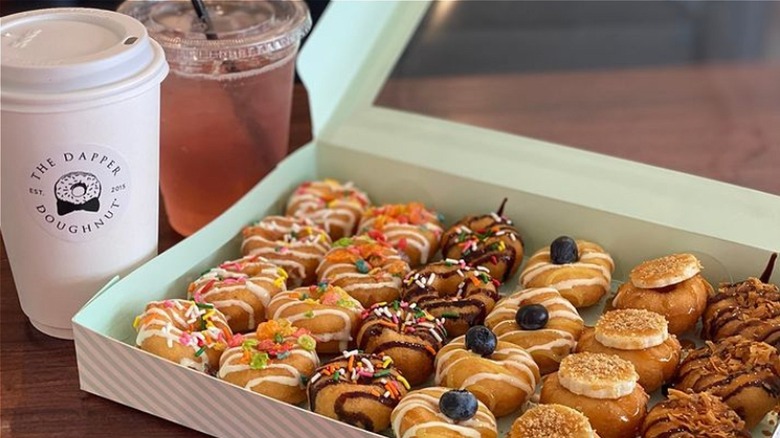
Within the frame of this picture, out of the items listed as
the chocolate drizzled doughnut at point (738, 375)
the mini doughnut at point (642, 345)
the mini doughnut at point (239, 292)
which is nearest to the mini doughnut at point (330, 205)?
→ the mini doughnut at point (239, 292)

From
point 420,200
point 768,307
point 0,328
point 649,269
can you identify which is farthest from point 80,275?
point 768,307

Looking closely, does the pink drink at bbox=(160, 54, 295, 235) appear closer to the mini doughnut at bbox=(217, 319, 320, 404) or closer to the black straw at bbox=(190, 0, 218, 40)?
the black straw at bbox=(190, 0, 218, 40)

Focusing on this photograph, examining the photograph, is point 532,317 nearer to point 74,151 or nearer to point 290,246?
point 290,246

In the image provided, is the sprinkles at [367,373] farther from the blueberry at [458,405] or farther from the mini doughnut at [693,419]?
the mini doughnut at [693,419]

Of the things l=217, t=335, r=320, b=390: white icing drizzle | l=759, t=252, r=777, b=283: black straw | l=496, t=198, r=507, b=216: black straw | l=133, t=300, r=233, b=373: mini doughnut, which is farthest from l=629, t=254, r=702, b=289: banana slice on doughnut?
l=133, t=300, r=233, b=373: mini doughnut

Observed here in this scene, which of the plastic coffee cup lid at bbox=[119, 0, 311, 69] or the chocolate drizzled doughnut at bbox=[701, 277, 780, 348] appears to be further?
the plastic coffee cup lid at bbox=[119, 0, 311, 69]

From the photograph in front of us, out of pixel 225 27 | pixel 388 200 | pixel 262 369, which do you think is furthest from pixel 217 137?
pixel 262 369
